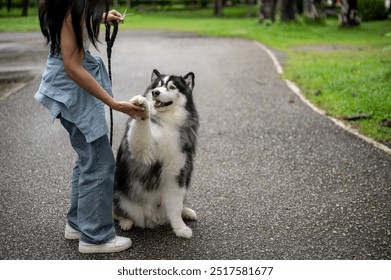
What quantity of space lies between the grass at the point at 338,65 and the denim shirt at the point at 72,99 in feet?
15.0

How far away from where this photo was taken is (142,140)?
3631 millimetres

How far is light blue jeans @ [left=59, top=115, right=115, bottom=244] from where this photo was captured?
3.58 metres

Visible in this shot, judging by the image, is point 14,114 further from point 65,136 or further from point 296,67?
point 296,67

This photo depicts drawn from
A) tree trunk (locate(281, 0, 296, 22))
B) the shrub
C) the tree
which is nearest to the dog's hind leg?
tree trunk (locate(281, 0, 296, 22))

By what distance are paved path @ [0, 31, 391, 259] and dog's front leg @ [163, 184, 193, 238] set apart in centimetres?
9

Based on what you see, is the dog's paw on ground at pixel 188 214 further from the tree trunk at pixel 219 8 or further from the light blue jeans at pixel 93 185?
the tree trunk at pixel 219 8

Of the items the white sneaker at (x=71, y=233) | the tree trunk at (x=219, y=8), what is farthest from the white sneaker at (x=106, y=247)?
the tree trunk at (x=219, y=8)

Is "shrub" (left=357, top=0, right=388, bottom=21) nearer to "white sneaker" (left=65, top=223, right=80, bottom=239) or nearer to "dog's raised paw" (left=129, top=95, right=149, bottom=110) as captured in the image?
"white sneaker" (left=65, top=223, right=80, bottom=239)

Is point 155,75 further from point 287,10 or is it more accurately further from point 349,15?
point 349,15

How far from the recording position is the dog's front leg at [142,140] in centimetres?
352

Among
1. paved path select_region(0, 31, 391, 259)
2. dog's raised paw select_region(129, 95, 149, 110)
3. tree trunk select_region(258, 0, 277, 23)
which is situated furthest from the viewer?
tree trunk select_region(258, 0, 277, 23)

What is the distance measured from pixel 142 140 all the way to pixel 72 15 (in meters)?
1.02

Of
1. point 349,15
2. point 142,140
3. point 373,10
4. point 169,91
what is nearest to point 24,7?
point 169,91

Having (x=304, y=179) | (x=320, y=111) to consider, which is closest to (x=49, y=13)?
(x=304, y=179)
